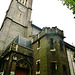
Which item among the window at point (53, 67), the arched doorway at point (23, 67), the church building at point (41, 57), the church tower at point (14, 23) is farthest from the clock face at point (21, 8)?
the window at point (53, 67)

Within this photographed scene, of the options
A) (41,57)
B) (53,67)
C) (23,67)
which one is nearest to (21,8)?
(41,57)

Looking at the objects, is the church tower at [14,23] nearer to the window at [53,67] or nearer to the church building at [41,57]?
the church building at [41,57]

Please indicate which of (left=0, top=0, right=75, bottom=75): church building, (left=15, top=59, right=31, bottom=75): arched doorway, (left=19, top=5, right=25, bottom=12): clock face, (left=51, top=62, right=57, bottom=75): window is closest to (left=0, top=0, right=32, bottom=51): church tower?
(left=19, top=5, right=25, bottom=12): clock face

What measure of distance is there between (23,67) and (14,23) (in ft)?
50.9

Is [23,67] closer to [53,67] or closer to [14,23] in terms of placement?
[53,67]

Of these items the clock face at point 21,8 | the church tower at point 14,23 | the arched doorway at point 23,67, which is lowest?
the arched doorway at point 23,67

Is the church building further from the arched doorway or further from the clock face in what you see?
the clock face

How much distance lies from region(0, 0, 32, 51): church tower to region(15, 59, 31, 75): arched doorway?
723 centimetres

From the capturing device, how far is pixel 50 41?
46.6 feet

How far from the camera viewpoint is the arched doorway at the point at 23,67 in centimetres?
1314

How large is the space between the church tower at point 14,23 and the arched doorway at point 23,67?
723 cm

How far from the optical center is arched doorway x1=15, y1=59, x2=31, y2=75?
13141 mm

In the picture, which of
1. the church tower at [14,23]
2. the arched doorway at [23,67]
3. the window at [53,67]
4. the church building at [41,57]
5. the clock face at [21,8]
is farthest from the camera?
the clock face at [21,8]

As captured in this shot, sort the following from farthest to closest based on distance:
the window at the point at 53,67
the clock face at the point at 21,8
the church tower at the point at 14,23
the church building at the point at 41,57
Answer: the clock face at the point at 21,8 → the church tower at the point at 14,23 → the church building at the point at 41,57 → the window at the point at 53,67
